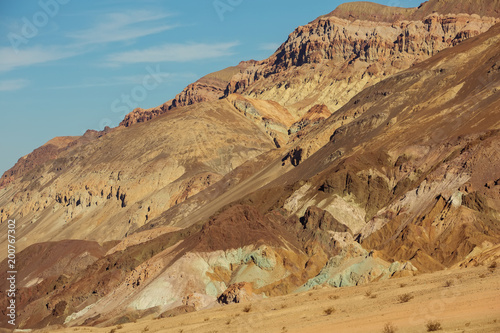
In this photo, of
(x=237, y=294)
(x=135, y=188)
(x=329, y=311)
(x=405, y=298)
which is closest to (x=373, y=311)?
(x=405, y=298)

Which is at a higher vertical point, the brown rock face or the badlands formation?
the badlands formation

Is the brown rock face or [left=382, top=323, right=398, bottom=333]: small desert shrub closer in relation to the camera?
[left=382, top=323, right=398, bottom=333]: small desert shrub

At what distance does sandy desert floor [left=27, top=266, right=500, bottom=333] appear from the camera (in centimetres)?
2875

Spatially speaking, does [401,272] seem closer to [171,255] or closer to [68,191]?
[171,255]

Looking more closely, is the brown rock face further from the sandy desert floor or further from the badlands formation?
the sandy desert floor

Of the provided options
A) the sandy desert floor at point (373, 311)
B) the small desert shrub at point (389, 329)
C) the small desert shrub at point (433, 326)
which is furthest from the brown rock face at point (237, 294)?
the small desert shrub at point (433, 326)

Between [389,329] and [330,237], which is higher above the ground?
[389,329]

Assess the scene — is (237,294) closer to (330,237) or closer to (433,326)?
(330,237)

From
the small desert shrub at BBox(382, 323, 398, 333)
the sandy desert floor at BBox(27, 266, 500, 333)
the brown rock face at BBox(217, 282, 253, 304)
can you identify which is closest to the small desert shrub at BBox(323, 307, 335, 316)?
the sandy desert floor at BBox(27, 266, 500, 333)

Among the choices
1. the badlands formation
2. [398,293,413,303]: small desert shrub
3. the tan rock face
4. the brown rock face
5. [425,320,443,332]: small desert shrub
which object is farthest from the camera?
the tan rock face

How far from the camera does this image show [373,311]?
105 ft

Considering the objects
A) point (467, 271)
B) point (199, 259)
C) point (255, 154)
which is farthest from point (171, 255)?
point (255, 154)

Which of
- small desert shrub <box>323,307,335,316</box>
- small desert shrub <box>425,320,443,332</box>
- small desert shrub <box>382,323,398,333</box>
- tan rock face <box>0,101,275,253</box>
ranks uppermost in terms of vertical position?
tan rock face <box>0,101,275,253</box>

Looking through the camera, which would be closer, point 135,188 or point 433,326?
point 433,326
